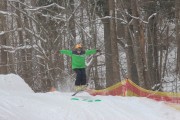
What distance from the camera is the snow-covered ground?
9.77 meters

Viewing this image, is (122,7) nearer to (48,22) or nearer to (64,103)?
(48,22)

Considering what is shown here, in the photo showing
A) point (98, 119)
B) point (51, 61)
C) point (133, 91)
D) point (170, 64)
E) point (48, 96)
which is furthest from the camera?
point (170, 64)

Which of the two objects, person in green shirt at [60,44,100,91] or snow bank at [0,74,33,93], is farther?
snow bank at [0,74,33,93]

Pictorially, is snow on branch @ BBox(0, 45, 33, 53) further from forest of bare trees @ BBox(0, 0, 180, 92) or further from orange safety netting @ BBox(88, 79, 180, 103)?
orange safety netting @ BBox(88, 79, 180, 103)

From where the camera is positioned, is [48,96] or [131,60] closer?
[48,96]

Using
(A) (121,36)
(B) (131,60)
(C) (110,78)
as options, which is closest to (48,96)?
(B) (131,60)

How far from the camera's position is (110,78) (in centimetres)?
2662

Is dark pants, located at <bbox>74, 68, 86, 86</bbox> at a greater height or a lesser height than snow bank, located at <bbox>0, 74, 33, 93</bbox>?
greater

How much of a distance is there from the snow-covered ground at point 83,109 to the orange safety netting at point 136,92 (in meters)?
0.90

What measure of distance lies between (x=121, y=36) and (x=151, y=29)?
2.18 m

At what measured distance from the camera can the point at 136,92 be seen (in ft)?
49.2

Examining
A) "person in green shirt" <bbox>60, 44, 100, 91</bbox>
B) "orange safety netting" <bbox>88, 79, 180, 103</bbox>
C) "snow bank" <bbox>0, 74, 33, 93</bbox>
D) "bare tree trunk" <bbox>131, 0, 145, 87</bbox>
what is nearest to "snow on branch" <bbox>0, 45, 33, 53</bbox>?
"snow bank" <bbox>0, 74, 33, 93</bbox>

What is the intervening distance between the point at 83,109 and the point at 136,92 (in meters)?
4.53

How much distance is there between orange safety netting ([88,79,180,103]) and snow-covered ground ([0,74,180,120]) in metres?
0.90
